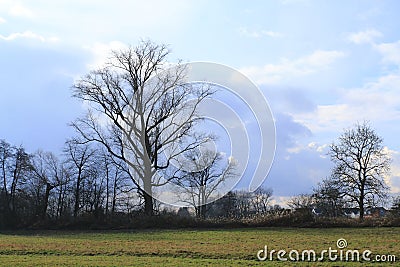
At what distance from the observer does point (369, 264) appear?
13.2m

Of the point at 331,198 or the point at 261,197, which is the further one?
the point at 261,197

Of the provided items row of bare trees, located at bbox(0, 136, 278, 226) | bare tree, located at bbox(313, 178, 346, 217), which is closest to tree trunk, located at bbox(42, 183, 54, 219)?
row of bare trees, located at bbox(0, 136, 278, 226)

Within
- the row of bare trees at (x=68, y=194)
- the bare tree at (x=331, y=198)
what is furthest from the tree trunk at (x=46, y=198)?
the bare tree at (x=331, y=198)

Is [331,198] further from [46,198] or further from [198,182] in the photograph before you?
[46,198]

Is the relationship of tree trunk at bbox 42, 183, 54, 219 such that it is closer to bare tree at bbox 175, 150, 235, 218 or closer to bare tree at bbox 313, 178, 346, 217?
bare tree at bbox 175, 150, 235, 218

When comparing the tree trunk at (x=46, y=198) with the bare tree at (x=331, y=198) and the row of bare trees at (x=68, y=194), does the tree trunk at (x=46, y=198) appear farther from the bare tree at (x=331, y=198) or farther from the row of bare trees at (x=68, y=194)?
the bare tree at (x=331, y=198)

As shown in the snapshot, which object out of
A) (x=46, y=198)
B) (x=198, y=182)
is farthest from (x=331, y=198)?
(x=46, y=198)

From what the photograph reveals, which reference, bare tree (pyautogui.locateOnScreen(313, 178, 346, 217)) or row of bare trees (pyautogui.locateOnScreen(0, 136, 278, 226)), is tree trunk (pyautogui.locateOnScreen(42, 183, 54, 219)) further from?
bare tree (pyautogui.locateOnScreen(313, 178, 346, 217))

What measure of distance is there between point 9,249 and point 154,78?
22.3 metres

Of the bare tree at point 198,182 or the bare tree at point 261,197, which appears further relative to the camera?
the bare tree at point 261,197

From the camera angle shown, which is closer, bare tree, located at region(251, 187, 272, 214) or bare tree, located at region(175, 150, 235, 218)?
bare tree, located at region(175, 150, 235, 218)

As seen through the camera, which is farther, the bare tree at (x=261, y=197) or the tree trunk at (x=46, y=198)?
the bare tree at (x=261, y=197)

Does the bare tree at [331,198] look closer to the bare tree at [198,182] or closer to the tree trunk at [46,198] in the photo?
the bare tree at [198,182]

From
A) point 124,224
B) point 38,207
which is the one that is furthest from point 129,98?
point 38,207
